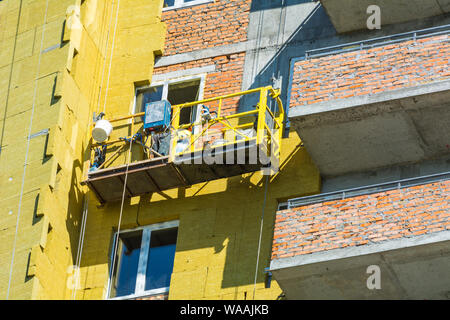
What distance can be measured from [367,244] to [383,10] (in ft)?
18.3

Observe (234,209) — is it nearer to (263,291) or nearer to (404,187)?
(263,291)

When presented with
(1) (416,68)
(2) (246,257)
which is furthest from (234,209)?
(1) (416,68)

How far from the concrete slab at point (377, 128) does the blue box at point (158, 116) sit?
8.98ft

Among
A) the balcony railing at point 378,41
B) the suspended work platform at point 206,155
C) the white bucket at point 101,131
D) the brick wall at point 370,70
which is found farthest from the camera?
the white bucket at point 101,131

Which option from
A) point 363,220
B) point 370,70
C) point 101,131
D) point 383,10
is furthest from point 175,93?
point 363,220

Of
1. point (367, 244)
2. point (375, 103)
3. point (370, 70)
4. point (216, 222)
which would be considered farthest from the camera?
point (216, 222)

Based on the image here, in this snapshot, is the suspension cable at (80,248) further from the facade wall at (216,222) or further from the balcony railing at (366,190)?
the balcony railing at (366,190)

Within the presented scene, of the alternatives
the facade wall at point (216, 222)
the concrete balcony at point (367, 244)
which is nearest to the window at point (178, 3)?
the facade wall at point (216, 222)

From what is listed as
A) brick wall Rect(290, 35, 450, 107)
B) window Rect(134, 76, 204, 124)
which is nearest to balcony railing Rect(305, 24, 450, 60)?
brick wall Rect(290, 35, 450, 107)

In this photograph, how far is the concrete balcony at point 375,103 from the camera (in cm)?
2202

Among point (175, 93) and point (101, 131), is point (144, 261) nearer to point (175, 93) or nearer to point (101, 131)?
point (101, 131)

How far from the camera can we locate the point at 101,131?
24.8 metres
